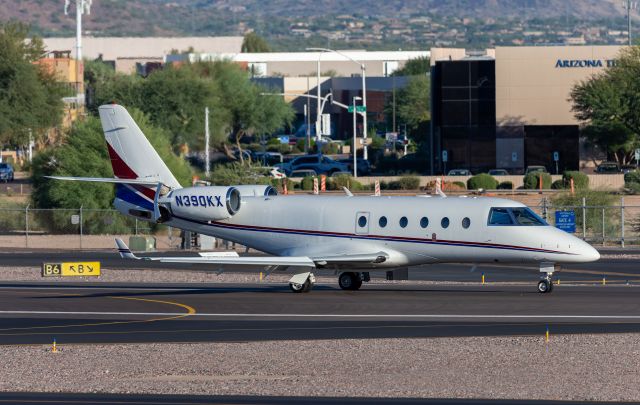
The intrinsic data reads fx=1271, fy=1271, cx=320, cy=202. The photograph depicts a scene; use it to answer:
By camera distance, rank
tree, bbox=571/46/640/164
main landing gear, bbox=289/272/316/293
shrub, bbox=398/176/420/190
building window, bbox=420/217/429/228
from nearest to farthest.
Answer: building window, bbox=420/217/429/228
main landing gear, bbox=289/272/316/293
shrub, bbox=398/176/420/190
tree, bbox=571/46/640/164

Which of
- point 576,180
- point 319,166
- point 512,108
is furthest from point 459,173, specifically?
point 576,180

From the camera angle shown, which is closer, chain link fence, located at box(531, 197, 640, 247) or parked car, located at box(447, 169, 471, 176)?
chain link fence, located at box(531, 197, 640, 247)

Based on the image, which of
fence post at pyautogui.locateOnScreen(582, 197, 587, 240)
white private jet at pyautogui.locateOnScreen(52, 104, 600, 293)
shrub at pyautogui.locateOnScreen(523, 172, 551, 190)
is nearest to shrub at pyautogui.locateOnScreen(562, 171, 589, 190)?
shrub at pyautogui.locateOnScreen(523, 172, 551, 190)

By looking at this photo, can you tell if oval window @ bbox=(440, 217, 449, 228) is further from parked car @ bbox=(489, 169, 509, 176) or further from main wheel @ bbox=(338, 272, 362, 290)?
parked car @ bbox=(489, 169, 509, 176)

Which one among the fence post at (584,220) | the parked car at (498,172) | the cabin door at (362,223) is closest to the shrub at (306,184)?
A: the parked car at (498,172)

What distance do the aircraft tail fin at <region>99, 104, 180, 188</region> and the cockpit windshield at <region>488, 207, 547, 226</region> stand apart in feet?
30.8

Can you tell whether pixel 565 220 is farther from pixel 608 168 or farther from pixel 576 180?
pixel 608 168

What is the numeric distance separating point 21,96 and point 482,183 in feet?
128

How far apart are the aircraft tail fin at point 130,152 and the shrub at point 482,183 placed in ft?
140

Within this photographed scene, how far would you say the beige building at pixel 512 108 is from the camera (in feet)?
311

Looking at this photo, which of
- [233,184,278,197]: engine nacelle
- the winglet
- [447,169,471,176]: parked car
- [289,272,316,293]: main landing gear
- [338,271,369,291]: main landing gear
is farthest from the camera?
[447,169,471,176]: parked car

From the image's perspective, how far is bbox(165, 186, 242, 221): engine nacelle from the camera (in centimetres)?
3488

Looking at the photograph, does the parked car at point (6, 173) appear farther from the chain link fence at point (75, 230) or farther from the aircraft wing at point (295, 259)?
the aircraft wing at point (295, 259)

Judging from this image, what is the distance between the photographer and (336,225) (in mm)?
34156
